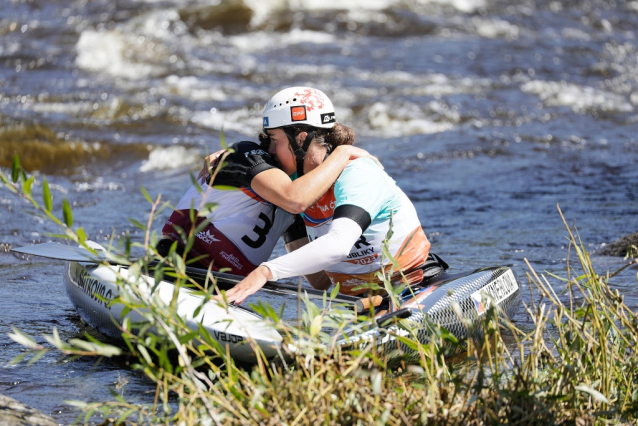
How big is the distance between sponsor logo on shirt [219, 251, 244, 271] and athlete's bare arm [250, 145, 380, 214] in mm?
517

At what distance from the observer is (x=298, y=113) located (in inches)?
Answer: 167

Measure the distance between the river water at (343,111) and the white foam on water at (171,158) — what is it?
0.04 meters

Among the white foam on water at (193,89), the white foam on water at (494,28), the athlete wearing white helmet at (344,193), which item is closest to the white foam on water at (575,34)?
the white foam on water at (494,28)

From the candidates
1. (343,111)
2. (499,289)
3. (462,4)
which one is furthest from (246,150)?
(462,4)

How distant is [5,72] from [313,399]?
1603cm

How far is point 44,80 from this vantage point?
16109 mm

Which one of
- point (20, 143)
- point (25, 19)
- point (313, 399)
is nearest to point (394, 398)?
point (313, 399)

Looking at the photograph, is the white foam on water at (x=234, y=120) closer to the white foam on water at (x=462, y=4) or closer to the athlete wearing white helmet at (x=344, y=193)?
the athlete wearing white helmet at (x=344, y=193)

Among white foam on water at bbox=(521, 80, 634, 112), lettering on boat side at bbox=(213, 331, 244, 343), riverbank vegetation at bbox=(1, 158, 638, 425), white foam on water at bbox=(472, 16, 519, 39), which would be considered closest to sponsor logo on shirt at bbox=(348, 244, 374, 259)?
lettering on boat side at bbox=(213, 331, 244, 343)

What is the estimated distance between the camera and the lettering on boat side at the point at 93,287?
14.1ft

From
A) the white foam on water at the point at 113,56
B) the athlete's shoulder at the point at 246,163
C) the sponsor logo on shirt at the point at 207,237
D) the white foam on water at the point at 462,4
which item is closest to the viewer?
the athlete's shoulder at the point at 246,163

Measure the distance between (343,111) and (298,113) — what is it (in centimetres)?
Answer: 1047

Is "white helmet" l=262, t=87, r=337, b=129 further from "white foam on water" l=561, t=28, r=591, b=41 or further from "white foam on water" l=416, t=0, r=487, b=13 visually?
"white foam on water" l=416, t=0, r=487, b=13

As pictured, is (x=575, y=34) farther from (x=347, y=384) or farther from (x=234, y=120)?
(x=347, y=384)
